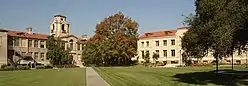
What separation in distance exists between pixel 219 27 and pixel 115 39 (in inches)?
2330

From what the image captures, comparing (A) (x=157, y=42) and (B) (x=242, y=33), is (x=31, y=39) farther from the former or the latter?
(B) (x=242, y=33)

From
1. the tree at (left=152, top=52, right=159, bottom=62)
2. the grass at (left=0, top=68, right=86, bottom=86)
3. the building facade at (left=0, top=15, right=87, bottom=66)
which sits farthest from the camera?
the tree at (left=152, top=52, right=159, bottom=62)

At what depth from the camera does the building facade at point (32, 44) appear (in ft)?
268

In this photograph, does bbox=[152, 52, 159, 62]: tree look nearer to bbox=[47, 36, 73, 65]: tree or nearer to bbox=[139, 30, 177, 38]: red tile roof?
bbox=[139, 30, 177, 38]: red tile roof

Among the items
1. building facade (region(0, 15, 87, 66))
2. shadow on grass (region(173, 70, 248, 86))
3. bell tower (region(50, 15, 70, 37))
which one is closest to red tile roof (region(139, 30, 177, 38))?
building facade (region(0, 15, 87, 66))

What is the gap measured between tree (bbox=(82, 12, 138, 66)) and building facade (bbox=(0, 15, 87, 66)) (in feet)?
50.5

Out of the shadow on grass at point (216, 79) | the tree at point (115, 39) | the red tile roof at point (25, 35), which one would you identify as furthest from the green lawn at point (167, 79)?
the red tile roof at point (25, 35)

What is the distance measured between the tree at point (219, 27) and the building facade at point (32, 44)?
200 feet

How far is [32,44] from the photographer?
92.4 metres

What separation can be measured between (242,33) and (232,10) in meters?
3.39

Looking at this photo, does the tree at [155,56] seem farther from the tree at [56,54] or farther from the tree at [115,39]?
the tree at [56,54]

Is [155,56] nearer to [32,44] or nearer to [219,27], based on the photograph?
[32,44]

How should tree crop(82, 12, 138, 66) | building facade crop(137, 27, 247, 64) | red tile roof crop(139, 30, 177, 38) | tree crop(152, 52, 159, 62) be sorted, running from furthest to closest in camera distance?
1. red tile roof crop(139, 30, 177, 38)
2. tree crop(152, 52, 159, 62)
3. building facade crop(137, 27, 247, 64)
4. tree crop(82, 12, 138, 66)

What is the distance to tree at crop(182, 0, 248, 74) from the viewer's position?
2372cm
